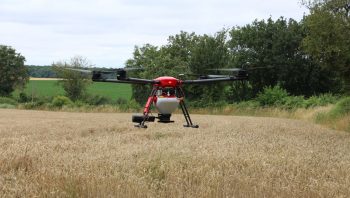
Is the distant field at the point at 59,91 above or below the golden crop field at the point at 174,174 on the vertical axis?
below

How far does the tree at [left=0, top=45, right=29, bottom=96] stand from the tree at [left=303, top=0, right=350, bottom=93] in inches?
3098

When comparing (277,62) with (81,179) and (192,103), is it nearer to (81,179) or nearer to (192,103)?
(192,103)

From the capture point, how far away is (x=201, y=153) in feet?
30.2

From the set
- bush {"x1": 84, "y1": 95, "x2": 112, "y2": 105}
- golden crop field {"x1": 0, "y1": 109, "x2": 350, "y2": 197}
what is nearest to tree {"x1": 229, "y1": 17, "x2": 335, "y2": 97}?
bush {"x1": 84, "y1": 95, "x2": 112, "y2": 105}

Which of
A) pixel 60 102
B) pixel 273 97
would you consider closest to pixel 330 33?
pixel 273 97

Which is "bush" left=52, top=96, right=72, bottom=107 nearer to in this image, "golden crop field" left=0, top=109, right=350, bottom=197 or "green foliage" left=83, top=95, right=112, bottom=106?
"green foliage" left=83, top=95, right=112, bottom=106

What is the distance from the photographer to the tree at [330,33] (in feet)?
63.3

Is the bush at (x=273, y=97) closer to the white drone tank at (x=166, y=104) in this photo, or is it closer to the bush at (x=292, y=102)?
the bush at (x=292, y=102)

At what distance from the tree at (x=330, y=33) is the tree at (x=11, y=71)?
78.7 m

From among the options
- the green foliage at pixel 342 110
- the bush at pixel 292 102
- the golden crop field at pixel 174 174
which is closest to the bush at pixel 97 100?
the bush at pixel 292 102

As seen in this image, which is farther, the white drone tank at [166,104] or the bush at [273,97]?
the bush at [273,97]

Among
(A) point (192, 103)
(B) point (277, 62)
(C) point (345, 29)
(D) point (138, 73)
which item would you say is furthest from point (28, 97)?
(C) point (345, 29)

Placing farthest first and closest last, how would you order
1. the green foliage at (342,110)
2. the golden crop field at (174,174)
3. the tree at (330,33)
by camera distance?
the green foliage at (342,110) < the tree at (330,33) < the golden crop field at (174,174)

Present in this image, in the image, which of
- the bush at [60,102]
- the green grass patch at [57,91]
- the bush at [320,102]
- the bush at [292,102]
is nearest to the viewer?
the bush at [320,102]
